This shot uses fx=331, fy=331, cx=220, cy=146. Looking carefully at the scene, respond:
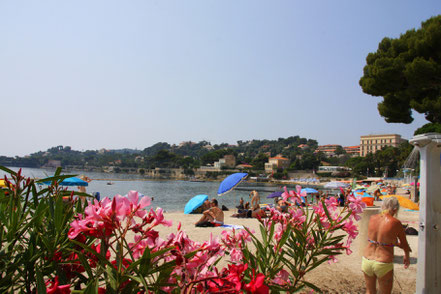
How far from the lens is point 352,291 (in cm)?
384

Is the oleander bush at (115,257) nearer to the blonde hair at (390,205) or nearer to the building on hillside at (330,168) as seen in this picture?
the blonde hair at (390,205)

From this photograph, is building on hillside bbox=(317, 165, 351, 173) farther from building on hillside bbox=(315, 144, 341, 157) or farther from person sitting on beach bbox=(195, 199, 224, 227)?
person sitting on beach bbox=(195, 199, 224, 227)

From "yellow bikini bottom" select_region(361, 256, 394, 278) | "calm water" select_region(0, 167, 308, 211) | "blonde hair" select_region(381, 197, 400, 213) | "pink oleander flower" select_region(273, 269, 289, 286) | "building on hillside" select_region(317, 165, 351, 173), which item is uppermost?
"blonde hair" select_region(381, 197, 400, 213)

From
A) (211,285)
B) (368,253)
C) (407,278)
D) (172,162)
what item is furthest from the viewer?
(172,162)

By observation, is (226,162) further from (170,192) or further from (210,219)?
(210,219)

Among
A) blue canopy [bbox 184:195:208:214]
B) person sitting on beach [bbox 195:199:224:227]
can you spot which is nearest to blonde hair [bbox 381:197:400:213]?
person sitting on beach [bbox 195:199:224:227]

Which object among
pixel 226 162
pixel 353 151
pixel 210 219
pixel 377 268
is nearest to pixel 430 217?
pixel 377 268

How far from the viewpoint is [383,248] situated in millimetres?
3084

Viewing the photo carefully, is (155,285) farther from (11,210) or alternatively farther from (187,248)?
(11,210)

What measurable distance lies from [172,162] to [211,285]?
124783 millimetres

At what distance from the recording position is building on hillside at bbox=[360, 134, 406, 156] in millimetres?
99169

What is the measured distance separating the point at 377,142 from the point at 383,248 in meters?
109

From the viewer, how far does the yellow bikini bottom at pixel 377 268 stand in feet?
9.98

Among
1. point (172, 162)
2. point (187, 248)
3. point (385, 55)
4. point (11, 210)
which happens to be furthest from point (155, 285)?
point (172, 162)
